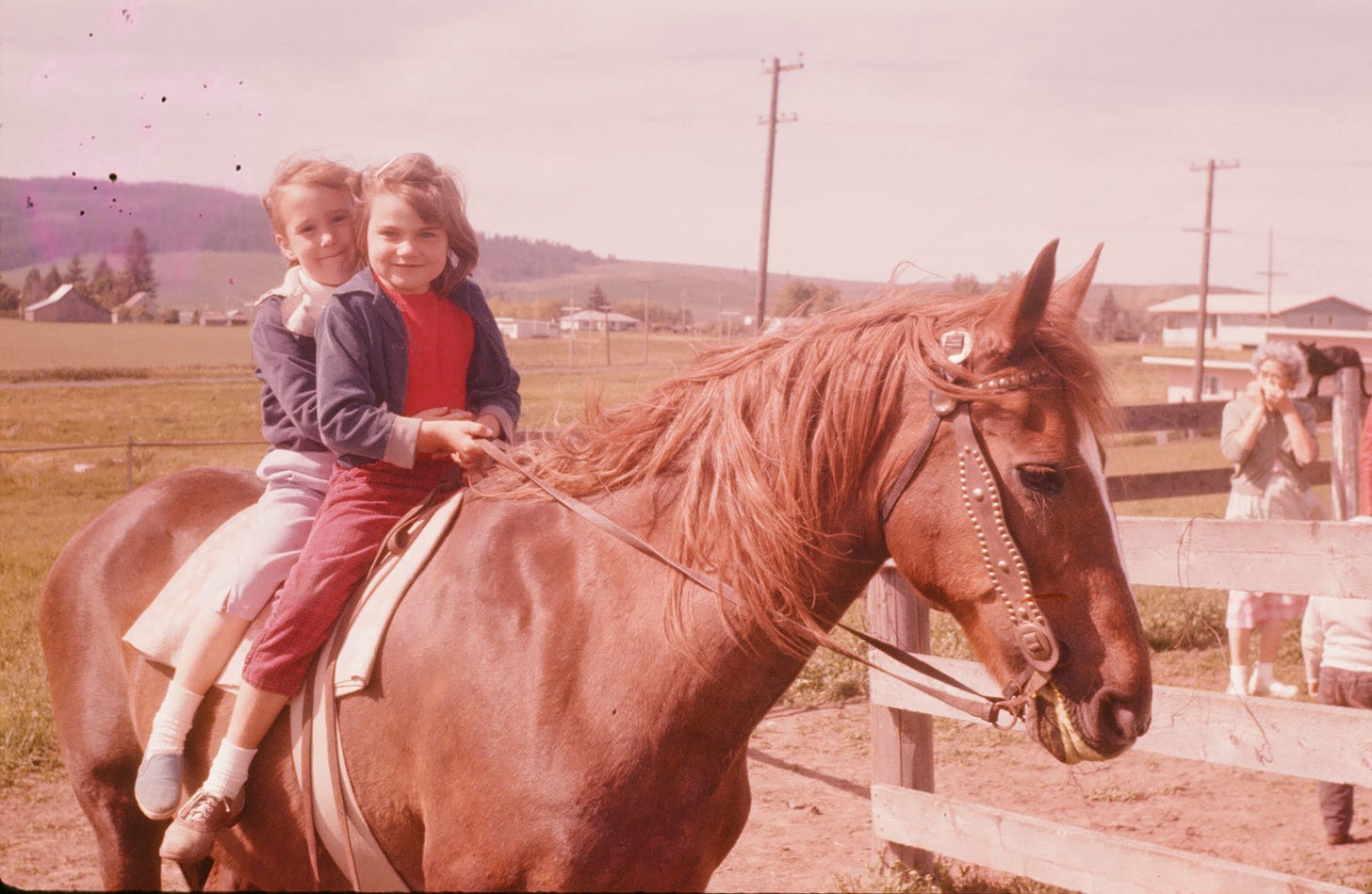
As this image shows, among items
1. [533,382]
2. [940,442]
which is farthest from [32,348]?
[533,382]

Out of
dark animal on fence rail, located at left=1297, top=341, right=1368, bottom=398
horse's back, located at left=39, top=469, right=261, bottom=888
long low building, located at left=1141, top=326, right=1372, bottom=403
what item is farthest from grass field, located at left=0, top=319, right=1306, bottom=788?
long low building, located at left=1141, top=326, right=1372, bottom=403

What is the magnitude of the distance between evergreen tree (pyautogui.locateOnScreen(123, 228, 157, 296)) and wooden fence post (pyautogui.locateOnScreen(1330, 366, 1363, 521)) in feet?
30.0

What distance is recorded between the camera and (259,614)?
117 inches

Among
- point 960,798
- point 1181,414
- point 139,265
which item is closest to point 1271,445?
point 1181,414

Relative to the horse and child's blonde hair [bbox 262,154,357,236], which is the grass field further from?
child's blonde hair [bbox 262,154,357,236]

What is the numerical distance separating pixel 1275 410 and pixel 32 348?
10.7 metres

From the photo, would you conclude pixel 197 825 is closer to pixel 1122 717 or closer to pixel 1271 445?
pixel 1122 717

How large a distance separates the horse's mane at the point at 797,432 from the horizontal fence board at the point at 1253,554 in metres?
1.60

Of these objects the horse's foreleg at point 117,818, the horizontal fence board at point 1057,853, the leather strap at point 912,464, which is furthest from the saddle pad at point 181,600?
the horizontal fence board at point 1057,853

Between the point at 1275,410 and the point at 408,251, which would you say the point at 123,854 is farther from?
the point at 1275,410

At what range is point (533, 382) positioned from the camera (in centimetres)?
2533

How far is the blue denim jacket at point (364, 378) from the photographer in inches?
107

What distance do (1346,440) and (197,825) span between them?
9233mm

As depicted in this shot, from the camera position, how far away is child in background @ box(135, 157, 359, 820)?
116 inches
